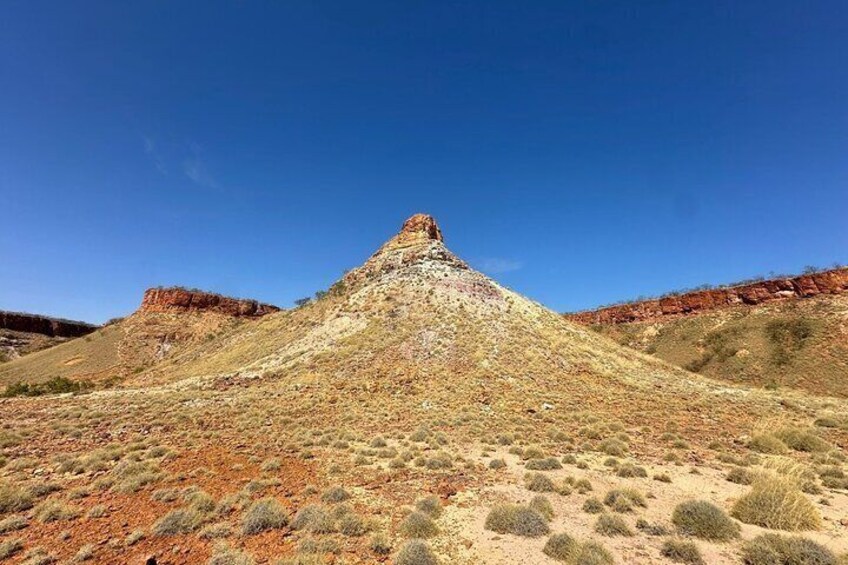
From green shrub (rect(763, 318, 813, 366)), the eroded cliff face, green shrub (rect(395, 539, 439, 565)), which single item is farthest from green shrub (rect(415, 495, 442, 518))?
the eroded cliff face

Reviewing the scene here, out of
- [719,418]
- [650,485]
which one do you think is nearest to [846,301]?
[719,418]

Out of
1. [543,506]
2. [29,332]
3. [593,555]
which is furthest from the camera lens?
[29,332]

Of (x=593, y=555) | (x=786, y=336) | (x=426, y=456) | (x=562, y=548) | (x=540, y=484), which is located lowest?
(x=562, y=548)

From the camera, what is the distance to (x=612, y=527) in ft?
26.5

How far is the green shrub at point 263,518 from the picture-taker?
8172 mm

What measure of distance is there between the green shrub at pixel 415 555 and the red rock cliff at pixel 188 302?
6777 centimetres

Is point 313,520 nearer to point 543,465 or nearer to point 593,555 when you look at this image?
point 593,555

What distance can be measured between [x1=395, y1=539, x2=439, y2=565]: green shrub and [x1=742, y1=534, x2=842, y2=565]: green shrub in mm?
5742

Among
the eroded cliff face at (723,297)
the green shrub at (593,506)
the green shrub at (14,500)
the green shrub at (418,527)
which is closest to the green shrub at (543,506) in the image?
the green shrub at (593,506)

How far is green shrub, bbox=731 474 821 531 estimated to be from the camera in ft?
26.8

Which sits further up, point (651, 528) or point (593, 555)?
point (651, 528)

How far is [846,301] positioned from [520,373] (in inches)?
2031

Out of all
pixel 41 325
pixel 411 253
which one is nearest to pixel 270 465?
pixel 411 253

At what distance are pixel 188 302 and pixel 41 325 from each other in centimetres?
3292
